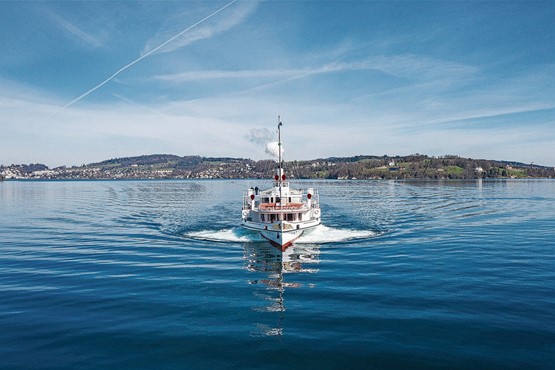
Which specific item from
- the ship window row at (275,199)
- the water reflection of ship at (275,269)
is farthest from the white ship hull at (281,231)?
the ship window row at (275,199)

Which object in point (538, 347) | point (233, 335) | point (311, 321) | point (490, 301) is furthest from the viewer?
point (490, 301)

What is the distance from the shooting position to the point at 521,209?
7012 centimetres

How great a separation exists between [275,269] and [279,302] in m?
8.44

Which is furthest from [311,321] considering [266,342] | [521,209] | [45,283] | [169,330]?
[521,209]

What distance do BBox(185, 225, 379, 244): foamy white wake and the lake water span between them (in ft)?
1.42

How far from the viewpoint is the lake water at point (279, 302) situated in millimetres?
15259

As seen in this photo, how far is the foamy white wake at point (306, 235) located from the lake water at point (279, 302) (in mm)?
432

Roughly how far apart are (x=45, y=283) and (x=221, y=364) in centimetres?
1746

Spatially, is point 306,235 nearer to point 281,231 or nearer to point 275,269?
point 281,231

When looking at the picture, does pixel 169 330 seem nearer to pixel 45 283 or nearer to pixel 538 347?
pixel 45 283

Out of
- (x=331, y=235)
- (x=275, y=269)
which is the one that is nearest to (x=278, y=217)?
(x=331, y=235)

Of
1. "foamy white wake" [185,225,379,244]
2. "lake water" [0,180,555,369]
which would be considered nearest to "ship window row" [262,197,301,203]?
"foamy white wake" [185,225,379,244]

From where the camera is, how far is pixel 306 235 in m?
43.9

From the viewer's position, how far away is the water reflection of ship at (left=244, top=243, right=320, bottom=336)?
67.2 ft
